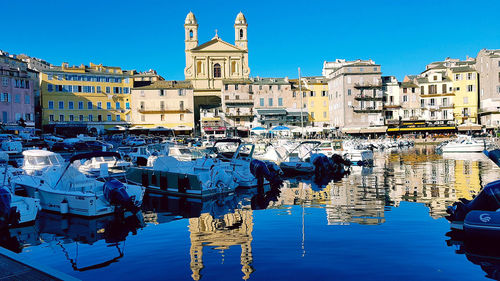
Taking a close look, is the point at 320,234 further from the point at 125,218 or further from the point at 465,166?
the point at 465,166

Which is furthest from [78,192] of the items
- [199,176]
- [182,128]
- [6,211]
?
[182,128]

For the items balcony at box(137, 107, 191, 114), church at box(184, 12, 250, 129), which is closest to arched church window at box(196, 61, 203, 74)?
church at box(184, 12, 250, 129)

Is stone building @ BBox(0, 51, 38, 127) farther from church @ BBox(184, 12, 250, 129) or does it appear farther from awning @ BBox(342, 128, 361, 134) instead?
awning @ BBox(342, 128, 361, 134)

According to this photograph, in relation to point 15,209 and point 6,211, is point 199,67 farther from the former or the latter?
point 6,211

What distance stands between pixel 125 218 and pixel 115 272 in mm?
6844

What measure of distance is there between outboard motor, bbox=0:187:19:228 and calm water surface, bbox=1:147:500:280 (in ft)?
1.78

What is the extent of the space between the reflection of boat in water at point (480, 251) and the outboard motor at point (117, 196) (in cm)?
1191

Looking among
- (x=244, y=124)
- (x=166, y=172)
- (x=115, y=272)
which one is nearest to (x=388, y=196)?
(x=166, y=172)

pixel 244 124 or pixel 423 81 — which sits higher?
pixel 423 81

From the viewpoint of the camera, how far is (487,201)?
45.9ft

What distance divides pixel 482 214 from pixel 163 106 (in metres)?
70.2

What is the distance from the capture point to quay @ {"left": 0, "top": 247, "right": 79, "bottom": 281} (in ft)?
27.9

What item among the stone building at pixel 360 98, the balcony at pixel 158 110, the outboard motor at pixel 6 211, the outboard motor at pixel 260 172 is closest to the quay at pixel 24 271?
the outboard motor at pixel 6 211

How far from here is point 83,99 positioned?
262 feet
